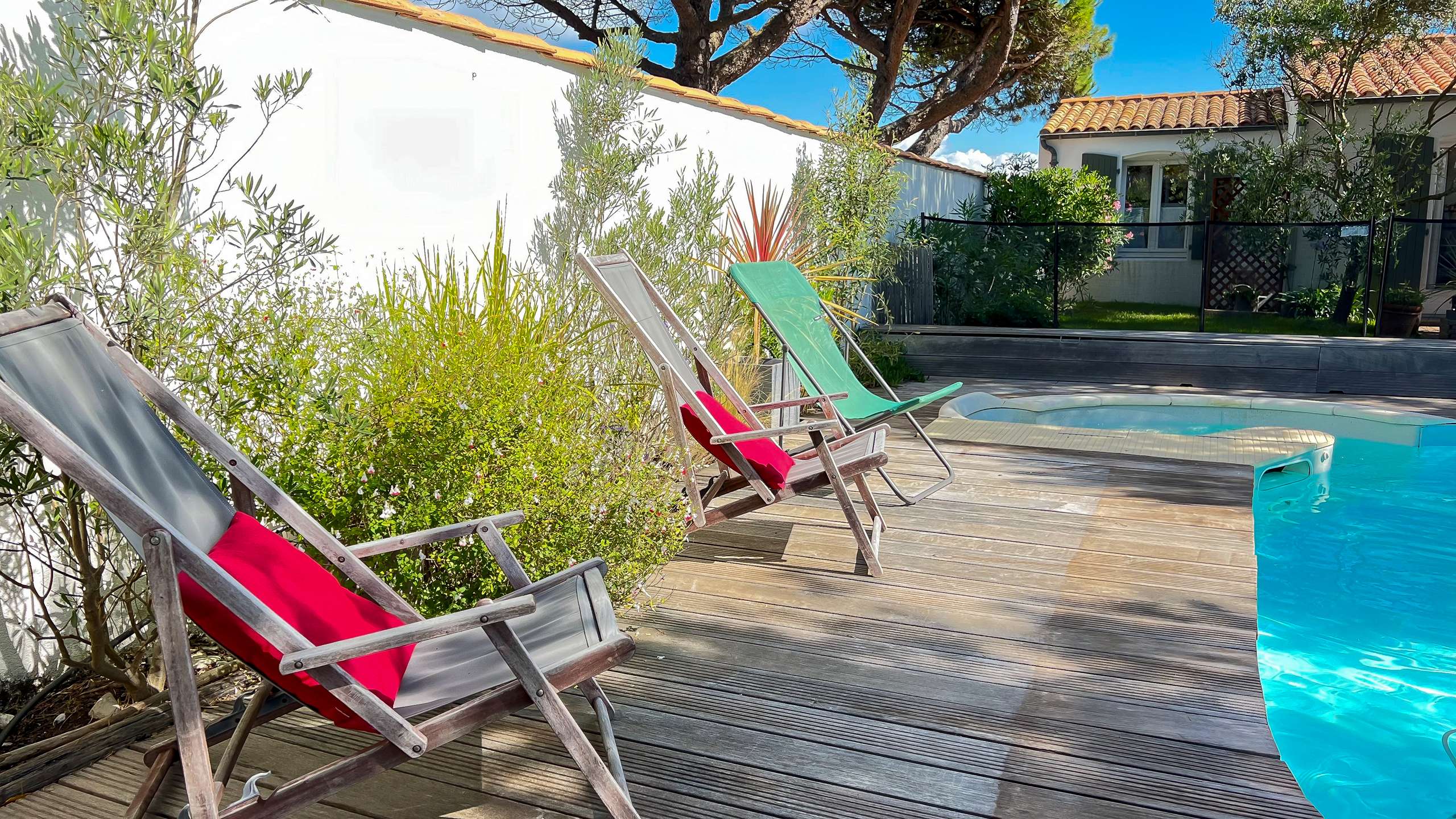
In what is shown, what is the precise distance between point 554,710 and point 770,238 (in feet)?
17.0

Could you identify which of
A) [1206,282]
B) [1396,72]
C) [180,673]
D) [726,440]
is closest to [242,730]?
[180,673]

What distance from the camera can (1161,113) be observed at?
1644cm

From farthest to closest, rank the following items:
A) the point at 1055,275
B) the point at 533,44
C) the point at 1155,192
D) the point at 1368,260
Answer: the point at 1155,192
the point at 1055,275
the point at 1368,260
the point at 533,44

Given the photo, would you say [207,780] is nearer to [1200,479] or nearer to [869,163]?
[1200,479]

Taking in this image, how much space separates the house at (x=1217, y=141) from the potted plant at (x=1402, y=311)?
321 mm

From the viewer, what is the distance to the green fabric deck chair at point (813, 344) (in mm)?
4605

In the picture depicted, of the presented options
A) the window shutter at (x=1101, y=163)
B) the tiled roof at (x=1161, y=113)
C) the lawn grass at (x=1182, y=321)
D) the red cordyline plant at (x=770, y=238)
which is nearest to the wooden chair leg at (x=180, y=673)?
the red cordyline plant at (x=770, y=238)

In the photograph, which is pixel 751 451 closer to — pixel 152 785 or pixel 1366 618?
pixel 152 785

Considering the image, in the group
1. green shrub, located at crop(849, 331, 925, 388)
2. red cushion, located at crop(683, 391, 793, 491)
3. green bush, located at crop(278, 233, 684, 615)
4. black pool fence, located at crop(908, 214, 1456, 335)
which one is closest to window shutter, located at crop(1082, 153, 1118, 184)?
black pool fence, located at crop(908, 214, 1456, 335)

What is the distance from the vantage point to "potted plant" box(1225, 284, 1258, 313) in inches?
420

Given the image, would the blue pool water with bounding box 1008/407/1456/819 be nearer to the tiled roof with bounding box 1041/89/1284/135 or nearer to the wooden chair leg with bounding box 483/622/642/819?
the wooden chair leg with bounding box 483/622/642/819

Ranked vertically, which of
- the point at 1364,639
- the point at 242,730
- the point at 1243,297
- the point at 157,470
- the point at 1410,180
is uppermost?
the point at 1410,180

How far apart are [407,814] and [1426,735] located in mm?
2956

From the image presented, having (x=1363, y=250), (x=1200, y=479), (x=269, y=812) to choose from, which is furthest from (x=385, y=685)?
(x=1363, y=250)
